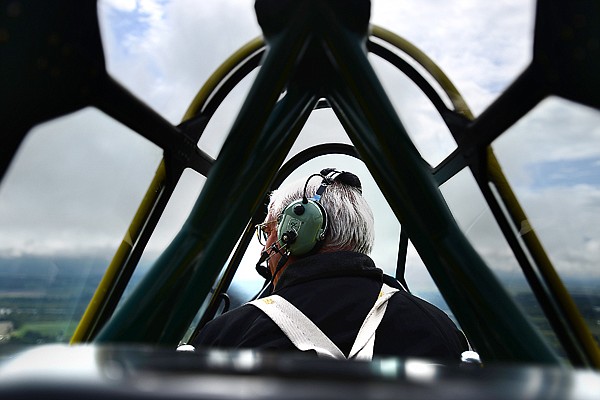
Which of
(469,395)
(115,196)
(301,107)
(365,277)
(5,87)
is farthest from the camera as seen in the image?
(365,277)

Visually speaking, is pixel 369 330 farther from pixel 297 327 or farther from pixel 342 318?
pixel 297 327

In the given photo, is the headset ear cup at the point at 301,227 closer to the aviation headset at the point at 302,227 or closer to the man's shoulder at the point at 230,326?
the aviation headset at the point at 302,227

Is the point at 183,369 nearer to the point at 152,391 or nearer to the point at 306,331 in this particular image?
the point at 152,391

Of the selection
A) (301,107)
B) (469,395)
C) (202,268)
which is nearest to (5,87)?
(202,268)

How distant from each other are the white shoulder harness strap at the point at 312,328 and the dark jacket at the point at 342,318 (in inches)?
0.8

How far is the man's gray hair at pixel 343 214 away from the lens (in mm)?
1641

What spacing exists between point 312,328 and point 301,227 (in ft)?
1.16

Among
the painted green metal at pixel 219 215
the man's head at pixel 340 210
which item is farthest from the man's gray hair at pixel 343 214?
the painted green metal at pixel 219 215

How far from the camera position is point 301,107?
2.70ft

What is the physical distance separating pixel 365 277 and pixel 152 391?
1.27m

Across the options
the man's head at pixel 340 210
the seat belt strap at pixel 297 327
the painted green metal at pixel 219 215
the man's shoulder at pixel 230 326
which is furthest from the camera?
the man's head at pixel 340 210

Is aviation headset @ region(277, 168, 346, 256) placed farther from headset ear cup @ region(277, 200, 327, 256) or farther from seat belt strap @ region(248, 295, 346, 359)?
seat belt strap @ region(248, 295, 346, 359)

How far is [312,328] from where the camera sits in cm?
129

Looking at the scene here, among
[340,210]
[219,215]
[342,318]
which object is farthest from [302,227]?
[219,215]
